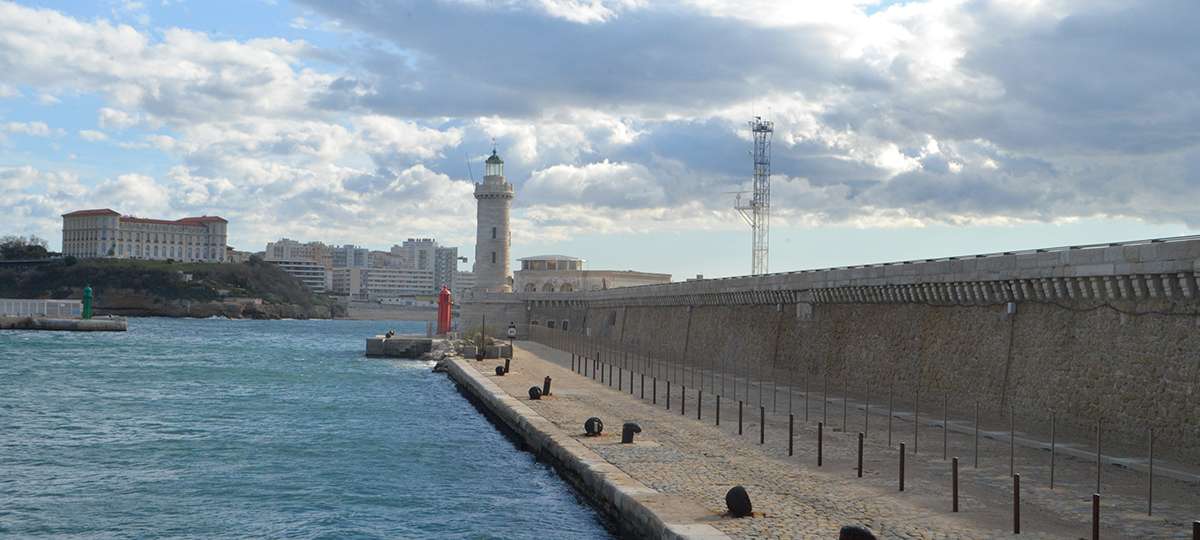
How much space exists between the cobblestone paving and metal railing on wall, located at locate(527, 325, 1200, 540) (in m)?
0.42

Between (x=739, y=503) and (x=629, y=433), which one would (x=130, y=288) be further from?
(x=739, y=503)

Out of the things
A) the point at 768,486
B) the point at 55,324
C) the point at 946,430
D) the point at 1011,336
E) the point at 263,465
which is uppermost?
the point at 1011,336

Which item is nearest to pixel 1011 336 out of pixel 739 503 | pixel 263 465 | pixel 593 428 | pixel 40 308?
pixel 593 428

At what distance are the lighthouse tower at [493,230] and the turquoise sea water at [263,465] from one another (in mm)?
43134

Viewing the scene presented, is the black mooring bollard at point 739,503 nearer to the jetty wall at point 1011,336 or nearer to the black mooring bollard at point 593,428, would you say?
the black mooring bollard at point 593,428

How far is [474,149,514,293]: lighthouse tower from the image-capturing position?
9362 centimetres

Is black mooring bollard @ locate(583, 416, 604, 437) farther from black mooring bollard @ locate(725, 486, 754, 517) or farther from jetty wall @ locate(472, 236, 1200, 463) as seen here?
black mooring bollard @ locate(725, 486, 754, 517)

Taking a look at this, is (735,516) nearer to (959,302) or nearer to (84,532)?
(84,532)

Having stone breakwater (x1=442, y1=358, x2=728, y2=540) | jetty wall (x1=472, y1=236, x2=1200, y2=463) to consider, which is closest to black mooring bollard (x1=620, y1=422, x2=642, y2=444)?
stone breakwater (x1=442, y1=358, x2=728, y2=540)

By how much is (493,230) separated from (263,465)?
6865 centimetres

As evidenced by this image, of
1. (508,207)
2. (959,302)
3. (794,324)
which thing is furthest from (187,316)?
(959,302)

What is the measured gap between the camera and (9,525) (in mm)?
18625

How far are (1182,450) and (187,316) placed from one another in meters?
189

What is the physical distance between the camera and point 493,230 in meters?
93.9
